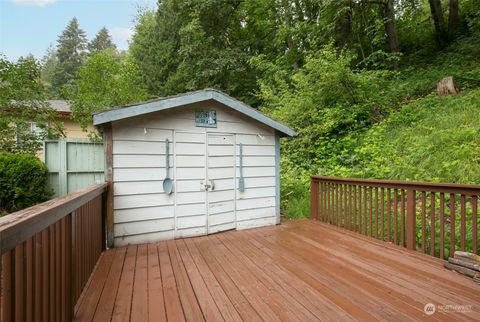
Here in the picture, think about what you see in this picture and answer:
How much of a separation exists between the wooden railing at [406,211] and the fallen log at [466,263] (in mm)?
132

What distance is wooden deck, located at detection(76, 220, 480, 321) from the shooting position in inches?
82.6

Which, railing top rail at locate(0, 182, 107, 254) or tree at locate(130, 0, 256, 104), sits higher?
tree at locate(130, 0, 256, 104)

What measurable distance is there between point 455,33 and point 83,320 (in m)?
13.0

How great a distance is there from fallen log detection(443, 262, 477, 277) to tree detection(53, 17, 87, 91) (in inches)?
1494

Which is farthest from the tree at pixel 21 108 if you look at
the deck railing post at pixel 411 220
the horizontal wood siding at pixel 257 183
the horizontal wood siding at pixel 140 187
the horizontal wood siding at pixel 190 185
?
the deck railing post at pixel 411 220

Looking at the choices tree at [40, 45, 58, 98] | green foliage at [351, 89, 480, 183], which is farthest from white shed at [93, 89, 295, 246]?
tree at [40, 45, 58, 98]

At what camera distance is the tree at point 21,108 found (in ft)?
24.7

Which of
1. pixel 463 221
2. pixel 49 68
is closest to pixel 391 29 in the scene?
pixel 463 221

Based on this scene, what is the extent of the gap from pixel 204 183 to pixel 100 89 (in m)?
7.76

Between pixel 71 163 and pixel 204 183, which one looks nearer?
pixel 204 183

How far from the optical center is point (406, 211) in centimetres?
363

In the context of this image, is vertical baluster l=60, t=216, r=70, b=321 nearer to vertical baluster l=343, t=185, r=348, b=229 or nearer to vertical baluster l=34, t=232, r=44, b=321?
vertical baluster l=34, t=232, r=44, b=321

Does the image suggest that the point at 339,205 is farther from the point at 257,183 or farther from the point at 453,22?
the point at 453,22

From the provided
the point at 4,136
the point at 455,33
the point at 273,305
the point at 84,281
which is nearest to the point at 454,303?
the point at 273,305
